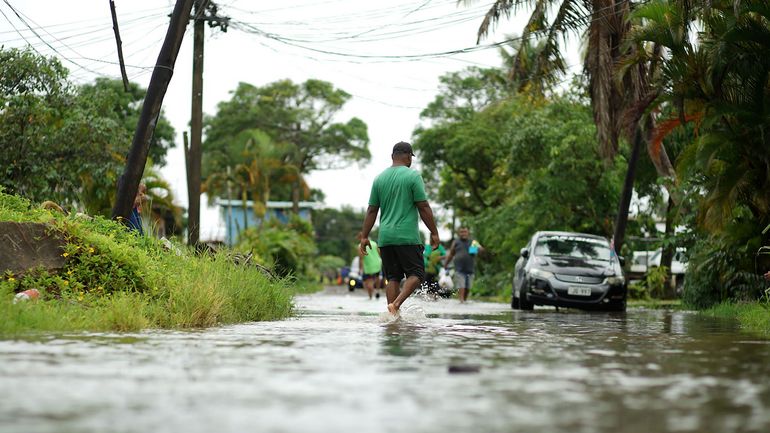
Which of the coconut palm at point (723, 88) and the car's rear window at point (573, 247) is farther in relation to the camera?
the car's rear window at point (573, 247)

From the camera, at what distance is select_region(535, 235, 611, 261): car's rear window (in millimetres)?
23016

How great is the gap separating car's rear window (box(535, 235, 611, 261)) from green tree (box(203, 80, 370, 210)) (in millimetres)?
46069

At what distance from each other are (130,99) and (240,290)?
43.1 metres

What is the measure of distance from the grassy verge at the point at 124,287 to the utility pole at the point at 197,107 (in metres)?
11.7

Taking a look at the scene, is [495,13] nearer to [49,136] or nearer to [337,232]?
[49,136]

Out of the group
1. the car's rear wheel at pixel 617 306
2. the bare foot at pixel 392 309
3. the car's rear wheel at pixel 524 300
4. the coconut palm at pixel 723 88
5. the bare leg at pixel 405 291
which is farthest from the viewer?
the car's rear wheel at pixel 524 300

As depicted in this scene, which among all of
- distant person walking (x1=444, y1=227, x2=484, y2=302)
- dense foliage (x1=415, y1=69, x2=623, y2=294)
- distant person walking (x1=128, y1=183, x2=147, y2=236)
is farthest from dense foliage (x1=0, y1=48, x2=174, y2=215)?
dense foliage (x1=415, y1=69, x2=623, y2=294)

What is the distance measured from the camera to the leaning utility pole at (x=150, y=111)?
56.0ft

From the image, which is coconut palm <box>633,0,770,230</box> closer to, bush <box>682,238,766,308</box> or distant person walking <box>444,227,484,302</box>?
bush <box>682,238,766,308</box>

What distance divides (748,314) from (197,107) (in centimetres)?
1497

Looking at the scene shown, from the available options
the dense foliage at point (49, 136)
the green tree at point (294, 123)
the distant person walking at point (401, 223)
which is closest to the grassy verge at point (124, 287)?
the distant person walking at point (401, 223)

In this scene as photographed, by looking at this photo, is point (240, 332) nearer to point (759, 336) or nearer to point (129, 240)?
point (129, 240)

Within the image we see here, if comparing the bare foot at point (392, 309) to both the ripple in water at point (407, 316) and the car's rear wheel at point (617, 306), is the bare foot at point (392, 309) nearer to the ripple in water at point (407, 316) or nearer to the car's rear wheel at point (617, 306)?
the ripple in water at point (407, 316)

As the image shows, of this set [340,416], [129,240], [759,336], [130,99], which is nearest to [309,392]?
[340,416]
